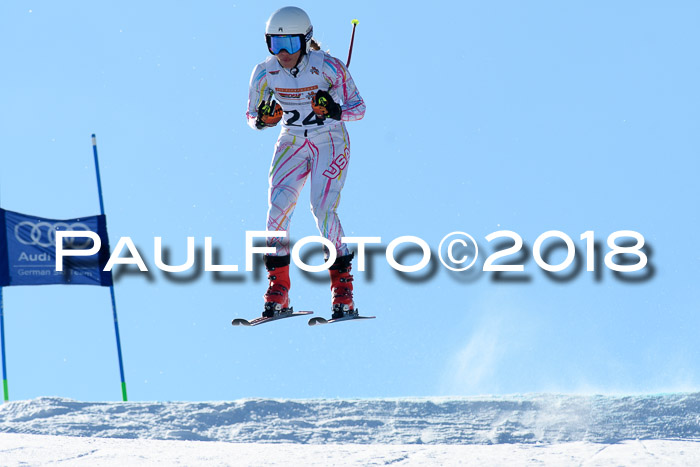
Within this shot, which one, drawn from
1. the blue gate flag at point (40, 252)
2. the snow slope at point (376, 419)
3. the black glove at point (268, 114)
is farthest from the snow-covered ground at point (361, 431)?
the black glove at point (268, 114)

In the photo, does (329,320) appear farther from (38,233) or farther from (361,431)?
(38,233)

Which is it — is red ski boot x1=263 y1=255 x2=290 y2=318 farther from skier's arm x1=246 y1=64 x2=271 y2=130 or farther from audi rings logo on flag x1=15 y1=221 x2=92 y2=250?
audi rings logo on flag x1=15 y1=221 x2=92 y2=250

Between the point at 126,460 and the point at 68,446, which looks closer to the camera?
the point at 126,460

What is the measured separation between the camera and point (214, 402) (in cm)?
1545

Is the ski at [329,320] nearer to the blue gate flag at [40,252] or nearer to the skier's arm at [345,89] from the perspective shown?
the skier's arm at [345,89]

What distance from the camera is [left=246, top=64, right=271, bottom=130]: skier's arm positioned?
10.6 meters

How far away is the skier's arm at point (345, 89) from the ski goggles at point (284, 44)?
44 centimetres

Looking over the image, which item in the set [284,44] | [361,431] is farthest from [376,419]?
[284,44]

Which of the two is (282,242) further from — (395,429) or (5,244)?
(5,244)

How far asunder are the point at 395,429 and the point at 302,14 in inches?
276

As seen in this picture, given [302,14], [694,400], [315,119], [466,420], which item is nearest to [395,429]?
[466,420]

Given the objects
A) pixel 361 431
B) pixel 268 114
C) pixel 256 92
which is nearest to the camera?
pixel 268 114

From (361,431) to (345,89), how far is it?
5.89m

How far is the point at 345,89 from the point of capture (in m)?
10.5
